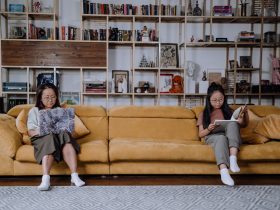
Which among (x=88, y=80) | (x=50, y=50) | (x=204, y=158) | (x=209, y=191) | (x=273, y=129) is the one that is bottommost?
(x=209, y=191)

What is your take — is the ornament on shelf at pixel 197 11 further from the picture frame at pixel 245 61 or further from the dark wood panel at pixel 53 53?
the dark wood panel at pixel 53 53

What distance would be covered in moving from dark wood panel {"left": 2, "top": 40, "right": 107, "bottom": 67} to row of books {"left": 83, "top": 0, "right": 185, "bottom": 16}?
0.53m

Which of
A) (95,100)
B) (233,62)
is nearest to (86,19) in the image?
(95,100)

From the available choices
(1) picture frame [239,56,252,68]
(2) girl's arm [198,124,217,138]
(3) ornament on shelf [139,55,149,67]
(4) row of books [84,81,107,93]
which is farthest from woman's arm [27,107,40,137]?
(1) picture frame [239,56,252,68]

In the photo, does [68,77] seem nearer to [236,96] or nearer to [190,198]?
[236,96]

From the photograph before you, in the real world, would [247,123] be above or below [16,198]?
above

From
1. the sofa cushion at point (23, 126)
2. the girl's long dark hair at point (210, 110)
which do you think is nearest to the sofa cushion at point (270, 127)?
the girl's long dark hair at point (210, 110)

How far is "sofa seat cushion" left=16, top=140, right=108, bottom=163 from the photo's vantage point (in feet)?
8.93

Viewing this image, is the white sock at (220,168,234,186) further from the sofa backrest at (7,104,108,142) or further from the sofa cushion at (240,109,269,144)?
the sofa backrest at (7,104,108,142)

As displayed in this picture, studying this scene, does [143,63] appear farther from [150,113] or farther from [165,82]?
[150,113]

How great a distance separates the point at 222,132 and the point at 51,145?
151 centimetres

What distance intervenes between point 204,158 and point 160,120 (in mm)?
755

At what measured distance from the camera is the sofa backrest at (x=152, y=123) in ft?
11.0

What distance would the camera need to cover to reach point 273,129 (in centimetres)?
302
